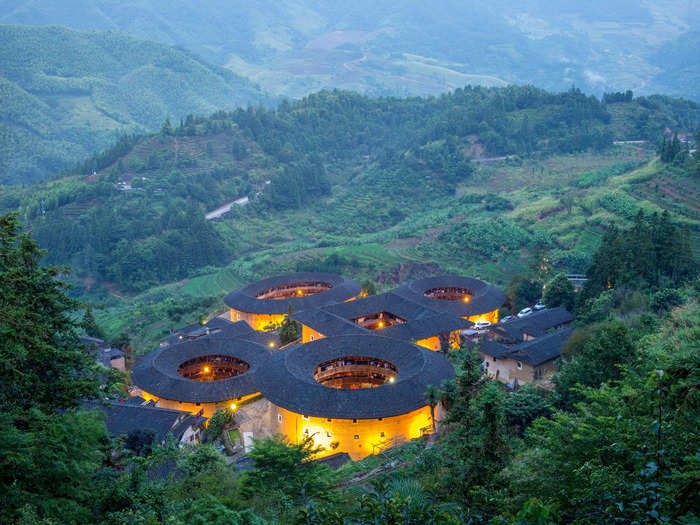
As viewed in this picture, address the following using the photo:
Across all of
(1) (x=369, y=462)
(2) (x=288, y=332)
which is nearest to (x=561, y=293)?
(2) (x=288, y=332)

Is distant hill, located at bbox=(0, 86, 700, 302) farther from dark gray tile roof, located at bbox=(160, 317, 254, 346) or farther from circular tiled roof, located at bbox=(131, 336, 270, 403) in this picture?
circular tiled roof, located at bbox=(131, 336, 270, 403)

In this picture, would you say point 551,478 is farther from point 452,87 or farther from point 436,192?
point 452,87

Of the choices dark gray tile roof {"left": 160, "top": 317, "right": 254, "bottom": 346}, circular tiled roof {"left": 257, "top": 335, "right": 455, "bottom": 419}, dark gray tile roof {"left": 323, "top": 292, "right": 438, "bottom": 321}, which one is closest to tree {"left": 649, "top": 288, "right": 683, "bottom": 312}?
circular tiled roof {"left": 257, "top": 335, "right": 455, "bottom": 419}

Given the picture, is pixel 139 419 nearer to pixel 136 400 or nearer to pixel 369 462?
pixel 136 400

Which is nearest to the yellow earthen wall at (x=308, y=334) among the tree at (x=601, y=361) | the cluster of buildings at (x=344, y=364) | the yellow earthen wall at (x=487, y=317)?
the cluster of buildings at (x=344, y=364)

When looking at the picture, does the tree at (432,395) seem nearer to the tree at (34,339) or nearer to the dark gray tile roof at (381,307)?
the tree at (34,339)

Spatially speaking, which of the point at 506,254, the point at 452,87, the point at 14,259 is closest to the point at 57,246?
the point at 506,254
